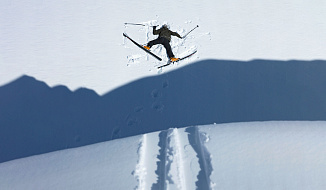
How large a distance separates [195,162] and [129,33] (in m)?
3.19

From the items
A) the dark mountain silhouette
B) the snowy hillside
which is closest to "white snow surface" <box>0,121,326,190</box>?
the snowy hillside

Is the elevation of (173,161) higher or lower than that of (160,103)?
lower

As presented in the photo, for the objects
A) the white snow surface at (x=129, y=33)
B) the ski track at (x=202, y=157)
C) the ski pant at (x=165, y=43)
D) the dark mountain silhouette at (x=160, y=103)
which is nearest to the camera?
the ski track at (x=202, y=157)

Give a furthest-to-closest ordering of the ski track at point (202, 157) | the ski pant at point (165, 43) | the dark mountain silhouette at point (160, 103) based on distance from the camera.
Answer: the ski pant at point (165, 43) → the dark mountain silhouette at point (160, 103) → the ski track at point (202, 157)

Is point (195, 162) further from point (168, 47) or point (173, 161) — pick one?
point (168, 47)

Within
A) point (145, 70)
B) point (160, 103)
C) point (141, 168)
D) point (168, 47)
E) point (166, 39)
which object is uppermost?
point (166, 39)

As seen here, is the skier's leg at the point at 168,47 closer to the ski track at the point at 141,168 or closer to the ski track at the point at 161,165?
the ski track at the point at 161,165

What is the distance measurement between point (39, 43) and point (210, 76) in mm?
2735

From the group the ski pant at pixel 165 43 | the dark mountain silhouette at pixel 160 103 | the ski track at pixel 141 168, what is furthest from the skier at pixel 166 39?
the ski track at pixel 141 168

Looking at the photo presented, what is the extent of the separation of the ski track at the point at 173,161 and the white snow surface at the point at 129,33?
207 centimetres

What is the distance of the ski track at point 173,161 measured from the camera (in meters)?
2.16

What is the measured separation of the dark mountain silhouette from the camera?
14.5 feet

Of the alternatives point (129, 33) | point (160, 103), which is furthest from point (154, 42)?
point (160, 103)

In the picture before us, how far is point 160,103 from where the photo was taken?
14.9 ft
